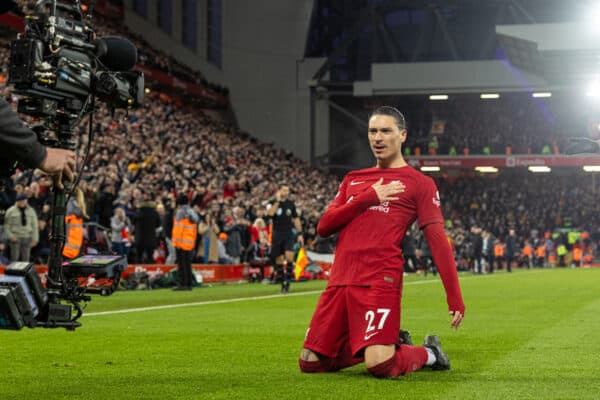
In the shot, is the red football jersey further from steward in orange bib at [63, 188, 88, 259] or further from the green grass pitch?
steward in orange bib at [63, 188, 88, 259]

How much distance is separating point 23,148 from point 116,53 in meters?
2.06

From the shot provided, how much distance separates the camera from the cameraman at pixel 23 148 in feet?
16.0

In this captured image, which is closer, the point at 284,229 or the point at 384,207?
the point at 384,207

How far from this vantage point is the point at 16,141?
493cm

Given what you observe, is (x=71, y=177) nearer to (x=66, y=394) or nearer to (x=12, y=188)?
(x=66, y=394)

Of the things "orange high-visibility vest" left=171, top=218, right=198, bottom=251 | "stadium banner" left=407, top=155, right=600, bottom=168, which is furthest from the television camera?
"stadium banner" left=407, top=155, right=600, bottom=168

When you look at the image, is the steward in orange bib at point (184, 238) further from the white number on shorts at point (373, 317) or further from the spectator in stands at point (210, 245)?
the white number on shorts at point (373, 317)

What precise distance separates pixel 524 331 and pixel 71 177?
709 cm

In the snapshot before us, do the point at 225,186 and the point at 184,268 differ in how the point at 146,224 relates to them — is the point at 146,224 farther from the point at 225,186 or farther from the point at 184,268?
the point at 225,186

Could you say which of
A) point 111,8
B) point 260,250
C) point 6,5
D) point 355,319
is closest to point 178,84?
point 111,8

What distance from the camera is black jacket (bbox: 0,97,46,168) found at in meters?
4.85

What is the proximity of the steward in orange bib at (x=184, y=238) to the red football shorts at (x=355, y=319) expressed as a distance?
13456 mm

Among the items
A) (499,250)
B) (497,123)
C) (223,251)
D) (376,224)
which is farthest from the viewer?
(497,123)

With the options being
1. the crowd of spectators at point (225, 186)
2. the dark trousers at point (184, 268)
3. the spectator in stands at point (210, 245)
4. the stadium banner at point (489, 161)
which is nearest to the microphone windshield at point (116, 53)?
the crowd of spectators at point (225, 186)
